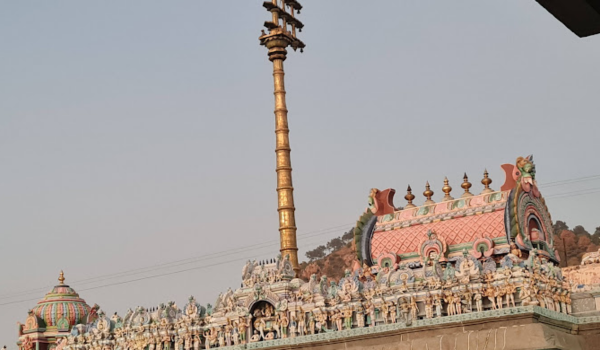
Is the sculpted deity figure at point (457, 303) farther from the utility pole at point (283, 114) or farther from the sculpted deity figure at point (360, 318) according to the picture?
the utility pole at point (283, 114)

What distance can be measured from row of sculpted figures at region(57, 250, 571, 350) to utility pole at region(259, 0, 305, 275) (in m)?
6.02

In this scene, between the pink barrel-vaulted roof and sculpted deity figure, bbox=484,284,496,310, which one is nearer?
sculpted deity figure, bbox=484,284,496,310

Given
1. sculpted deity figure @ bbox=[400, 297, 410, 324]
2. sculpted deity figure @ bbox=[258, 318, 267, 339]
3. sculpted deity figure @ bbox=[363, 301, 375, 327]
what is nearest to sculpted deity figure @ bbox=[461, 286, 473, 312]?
sculpted deity figure @ bbox=[400, 297, 410, 324]

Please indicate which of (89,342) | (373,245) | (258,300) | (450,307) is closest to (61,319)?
(89,342)

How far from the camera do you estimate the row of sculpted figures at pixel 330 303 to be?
865 inches

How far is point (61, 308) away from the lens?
33062 mm

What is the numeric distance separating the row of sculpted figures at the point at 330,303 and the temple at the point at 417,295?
33 mm

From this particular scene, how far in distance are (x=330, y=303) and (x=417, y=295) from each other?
111 inches

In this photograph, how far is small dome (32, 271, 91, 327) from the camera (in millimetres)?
33000

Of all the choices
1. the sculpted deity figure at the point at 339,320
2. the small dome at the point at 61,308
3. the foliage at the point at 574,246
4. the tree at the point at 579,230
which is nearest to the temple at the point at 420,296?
the sculpted deity figure at the point at 339,320

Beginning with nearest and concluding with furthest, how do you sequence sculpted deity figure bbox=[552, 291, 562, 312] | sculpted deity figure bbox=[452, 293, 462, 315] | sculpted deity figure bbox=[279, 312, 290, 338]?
sculpted deity figure bbox=[452, 293, 462, 315]
sculpted deity figure bbox=[552, 291, 562, 312]
sculpted deity figure bbox=[279, 312, 290, 338]

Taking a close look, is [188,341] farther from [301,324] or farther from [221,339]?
[301,324]

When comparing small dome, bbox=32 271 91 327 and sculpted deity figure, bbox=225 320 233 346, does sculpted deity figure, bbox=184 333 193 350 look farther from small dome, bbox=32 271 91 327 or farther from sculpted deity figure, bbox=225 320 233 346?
small dome, bbox=32 271 91 327

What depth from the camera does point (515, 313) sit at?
20891 mm
